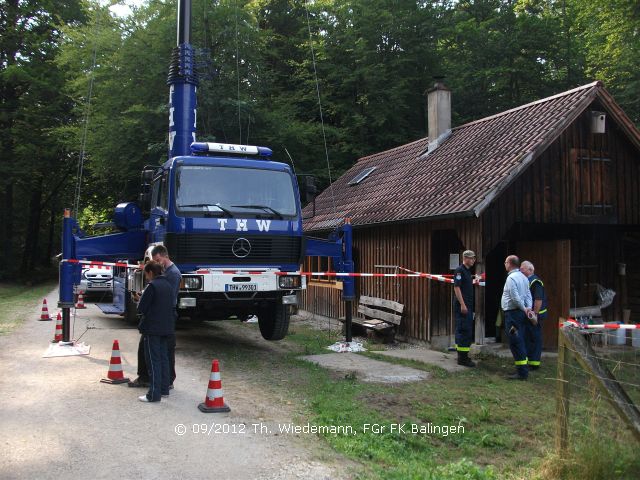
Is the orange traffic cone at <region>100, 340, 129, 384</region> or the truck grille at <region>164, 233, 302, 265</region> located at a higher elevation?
the truck grille at <region>164, 233, 302, 265</region>

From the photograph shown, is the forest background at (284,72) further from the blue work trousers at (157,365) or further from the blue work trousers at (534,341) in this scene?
the blue work trousers at (157,365)

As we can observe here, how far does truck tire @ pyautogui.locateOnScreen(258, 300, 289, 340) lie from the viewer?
10398 millimetres

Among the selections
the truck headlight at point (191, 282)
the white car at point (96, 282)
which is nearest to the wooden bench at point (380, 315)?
the truck headlight at point (191, 282)

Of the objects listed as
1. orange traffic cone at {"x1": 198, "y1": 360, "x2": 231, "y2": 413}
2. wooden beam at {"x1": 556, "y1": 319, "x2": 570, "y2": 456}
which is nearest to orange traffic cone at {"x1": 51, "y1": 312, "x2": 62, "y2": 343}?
orange traffic cone at {"x1": 198, "y1": 360, "x2": 231, "y2": 413}

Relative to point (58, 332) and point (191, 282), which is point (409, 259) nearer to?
point (191, 282)

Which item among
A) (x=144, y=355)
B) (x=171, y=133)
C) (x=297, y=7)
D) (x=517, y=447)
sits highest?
(x=297, y=7)

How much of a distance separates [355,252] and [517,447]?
31.9 feet

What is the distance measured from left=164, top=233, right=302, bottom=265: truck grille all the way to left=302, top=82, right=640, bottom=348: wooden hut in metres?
1.37

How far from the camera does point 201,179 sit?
9523mm

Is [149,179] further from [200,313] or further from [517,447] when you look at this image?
[517,447]

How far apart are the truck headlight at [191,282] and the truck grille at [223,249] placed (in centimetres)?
25

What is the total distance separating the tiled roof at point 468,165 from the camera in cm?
1123

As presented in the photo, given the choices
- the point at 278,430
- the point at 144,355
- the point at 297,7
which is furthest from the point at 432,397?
the point at 297,7

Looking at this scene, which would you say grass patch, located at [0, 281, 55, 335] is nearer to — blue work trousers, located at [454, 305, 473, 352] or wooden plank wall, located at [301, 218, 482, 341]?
wooden plank wall, located at [301, 218, 482, 341]
